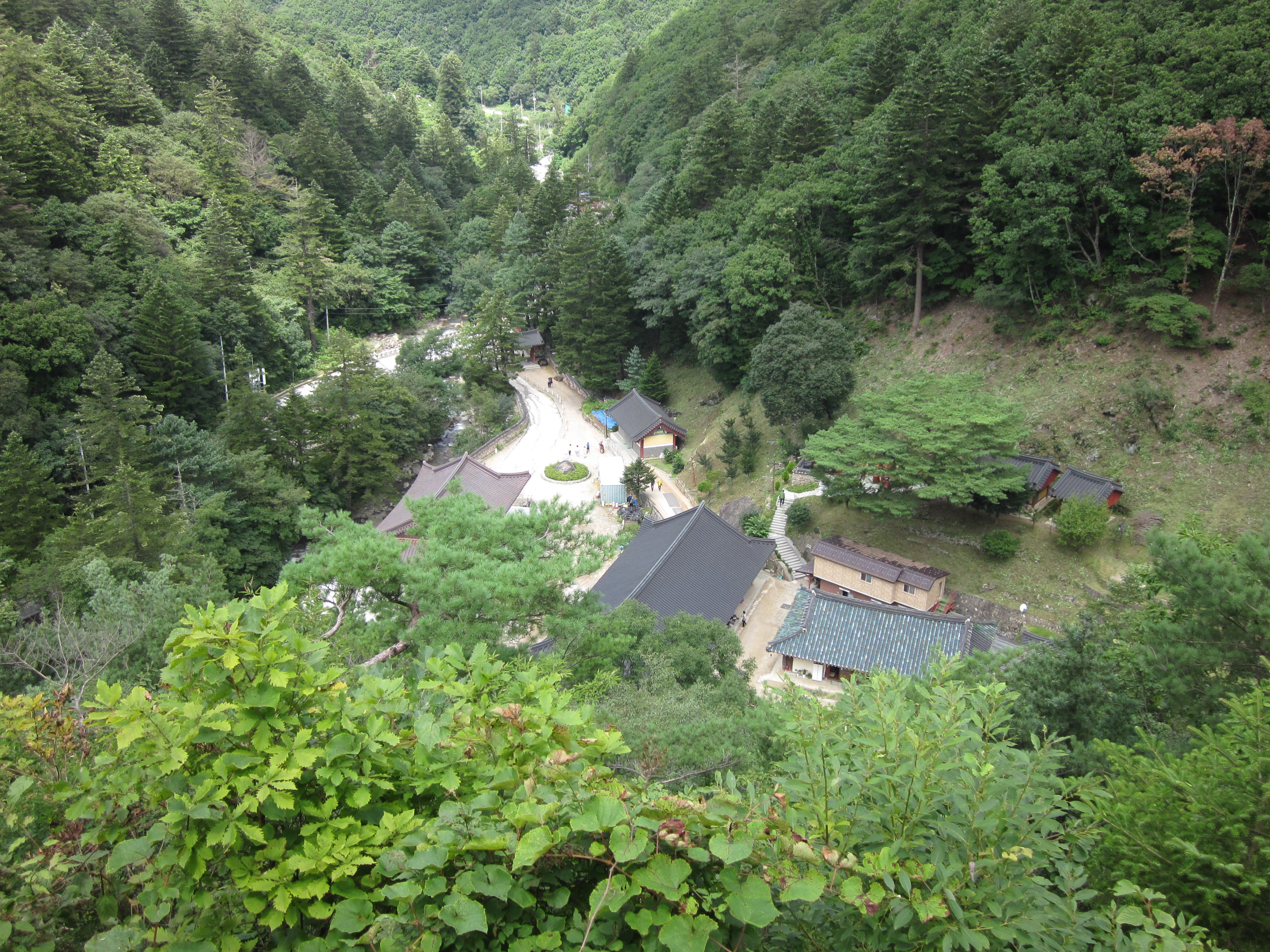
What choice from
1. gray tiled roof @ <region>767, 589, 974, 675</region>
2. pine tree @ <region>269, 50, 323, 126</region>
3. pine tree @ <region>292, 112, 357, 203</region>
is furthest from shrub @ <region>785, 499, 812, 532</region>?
pine tree @ <region>269, 50, 323, 126</region>

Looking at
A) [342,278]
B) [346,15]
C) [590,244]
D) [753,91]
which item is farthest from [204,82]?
[346,15]

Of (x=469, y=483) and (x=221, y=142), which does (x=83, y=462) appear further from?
(x=221, y=142)

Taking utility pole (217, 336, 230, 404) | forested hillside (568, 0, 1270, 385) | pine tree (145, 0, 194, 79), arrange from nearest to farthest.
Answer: forested hillside (568, 0, 1270, 385) < utility pole (217, 336, 230, 404) < pine tree (145, 0, 194, 79)

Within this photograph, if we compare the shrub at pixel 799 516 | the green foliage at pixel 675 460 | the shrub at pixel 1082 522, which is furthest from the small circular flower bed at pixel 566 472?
the shrub at pixel 1082 522

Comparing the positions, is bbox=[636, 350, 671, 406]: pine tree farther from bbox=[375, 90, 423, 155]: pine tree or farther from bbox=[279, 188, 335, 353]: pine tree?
bbox=[375, 90, 423, 155]: pine tree

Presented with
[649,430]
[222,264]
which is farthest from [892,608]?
[222,264]
